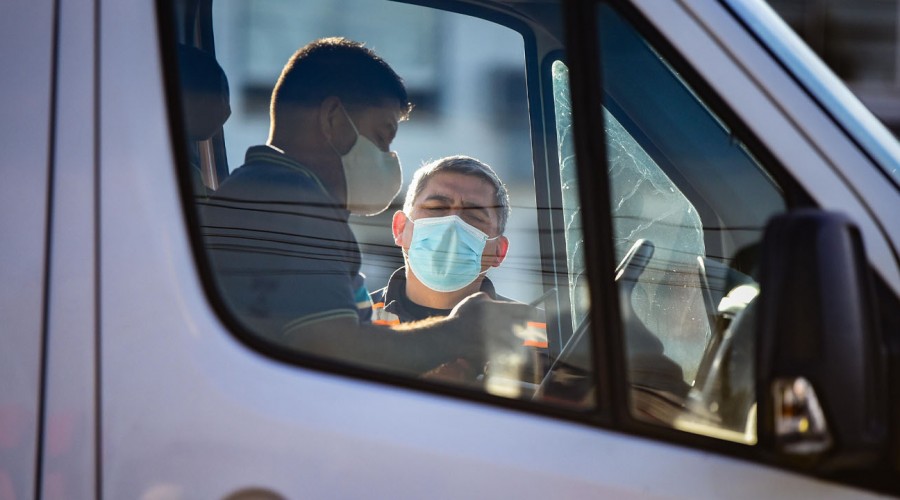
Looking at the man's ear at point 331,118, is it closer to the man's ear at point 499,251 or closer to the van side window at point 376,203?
the van side window at point 376,203

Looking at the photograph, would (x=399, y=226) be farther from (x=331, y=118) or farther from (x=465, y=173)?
(x=465, y=173)

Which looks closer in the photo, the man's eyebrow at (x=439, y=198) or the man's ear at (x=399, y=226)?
the man's ear at (x=399, y=226)

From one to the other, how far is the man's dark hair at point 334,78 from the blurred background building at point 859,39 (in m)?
13.2

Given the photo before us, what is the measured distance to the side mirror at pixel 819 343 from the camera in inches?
44.4

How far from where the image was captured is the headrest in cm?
152

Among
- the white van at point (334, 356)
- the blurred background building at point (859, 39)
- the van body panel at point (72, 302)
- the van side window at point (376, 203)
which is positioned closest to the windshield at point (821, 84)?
the white van at point (334, 356)

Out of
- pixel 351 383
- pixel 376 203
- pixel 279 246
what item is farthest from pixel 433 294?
pixel 351 383

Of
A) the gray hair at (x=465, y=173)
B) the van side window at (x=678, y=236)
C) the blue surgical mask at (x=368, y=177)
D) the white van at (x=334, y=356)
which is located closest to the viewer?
the white van at (x=334, y=356)

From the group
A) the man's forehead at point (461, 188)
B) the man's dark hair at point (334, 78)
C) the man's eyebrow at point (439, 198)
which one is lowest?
the man's eyebrow at point (439, 198)

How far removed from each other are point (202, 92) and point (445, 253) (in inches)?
21.7

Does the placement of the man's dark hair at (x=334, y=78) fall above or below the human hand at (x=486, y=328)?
above

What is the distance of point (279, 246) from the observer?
160 cm

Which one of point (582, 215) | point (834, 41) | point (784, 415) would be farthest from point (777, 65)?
point (834, 41)

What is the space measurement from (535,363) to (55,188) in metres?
0.79
